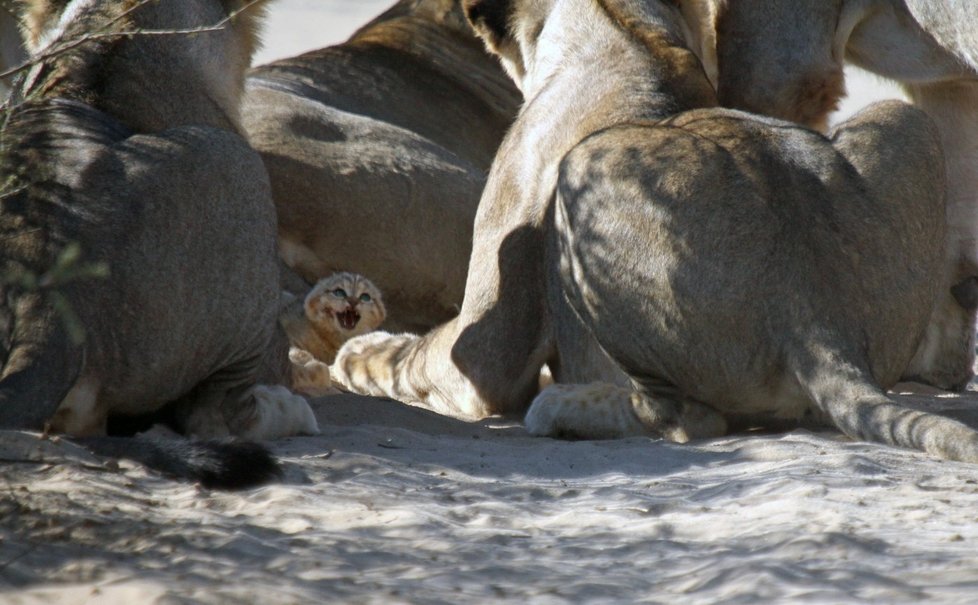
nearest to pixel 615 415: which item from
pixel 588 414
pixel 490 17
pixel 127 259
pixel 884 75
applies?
pixel 588 414

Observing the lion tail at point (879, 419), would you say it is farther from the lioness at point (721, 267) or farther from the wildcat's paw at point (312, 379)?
A: the wildcat's paw at point (312, 379)

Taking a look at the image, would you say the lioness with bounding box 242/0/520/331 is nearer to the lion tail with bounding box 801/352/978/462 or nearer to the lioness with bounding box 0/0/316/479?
the lioness with bounding box 0/0/316/479

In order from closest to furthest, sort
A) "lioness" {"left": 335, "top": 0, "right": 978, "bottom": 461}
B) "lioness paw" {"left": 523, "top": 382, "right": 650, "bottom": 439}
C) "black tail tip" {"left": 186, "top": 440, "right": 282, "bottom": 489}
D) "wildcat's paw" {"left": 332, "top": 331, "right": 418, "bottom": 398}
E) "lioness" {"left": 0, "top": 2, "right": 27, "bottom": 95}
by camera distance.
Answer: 1. "black tail tip" {"left": 186, "top": 440, "right": 282, "bottom": 489}
2. "lioness" {"left": 335, "top": 0, "right": 978, "bottom": 461}
3. "lioness paw" {"left": 523, "top": 382, "right": 650, "bottom": 439}
4. "wildcat's paw" {"left": 332, "top": 331, "right": 418, "bottom": 398}
5. "lioness" {"left": 0, "top": 2, "right": 27, "bottom": 95}

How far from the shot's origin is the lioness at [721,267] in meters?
4.70

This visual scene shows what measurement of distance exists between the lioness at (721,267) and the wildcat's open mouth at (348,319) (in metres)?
1.80

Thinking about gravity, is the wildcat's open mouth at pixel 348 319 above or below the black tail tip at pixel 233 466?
above

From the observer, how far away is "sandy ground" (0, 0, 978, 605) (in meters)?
2.83

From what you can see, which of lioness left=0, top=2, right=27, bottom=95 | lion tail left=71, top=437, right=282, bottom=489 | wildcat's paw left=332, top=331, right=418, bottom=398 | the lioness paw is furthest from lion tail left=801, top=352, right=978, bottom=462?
lioness left=0, top=2, right=27, bottom=95

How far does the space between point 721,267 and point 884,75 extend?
2.35 metres

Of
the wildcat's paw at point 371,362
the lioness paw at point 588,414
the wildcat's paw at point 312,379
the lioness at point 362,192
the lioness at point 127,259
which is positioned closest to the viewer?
the lioness at point 127,259

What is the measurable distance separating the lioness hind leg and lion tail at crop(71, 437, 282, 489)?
158 cm

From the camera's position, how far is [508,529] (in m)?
3.45

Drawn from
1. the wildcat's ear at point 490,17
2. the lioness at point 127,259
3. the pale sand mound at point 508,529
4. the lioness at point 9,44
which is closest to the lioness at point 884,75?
the wildcat's ear at point 490,17

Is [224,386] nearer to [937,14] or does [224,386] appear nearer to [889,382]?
[889,382]
